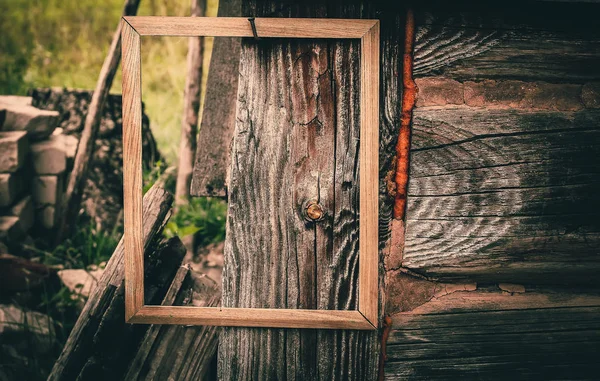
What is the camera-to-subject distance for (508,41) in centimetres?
156

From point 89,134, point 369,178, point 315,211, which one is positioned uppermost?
point 89,134

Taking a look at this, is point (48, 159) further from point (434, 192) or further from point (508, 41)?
point (508, 41)

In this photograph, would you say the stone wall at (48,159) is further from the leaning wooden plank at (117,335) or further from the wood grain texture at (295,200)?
the wood grain texture at (295,200)

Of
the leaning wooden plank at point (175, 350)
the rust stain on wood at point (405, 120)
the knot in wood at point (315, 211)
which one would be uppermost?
the rust stain on wood at point (405, 120)

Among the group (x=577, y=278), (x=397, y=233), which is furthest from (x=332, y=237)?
(x=577, y=278)

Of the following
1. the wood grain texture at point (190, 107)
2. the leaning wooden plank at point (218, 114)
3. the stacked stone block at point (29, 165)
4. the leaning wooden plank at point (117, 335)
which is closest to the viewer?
the leaning wooden plank at point (117, 335)

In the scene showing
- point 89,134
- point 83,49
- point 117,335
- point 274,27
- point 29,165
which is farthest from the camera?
point 83,49

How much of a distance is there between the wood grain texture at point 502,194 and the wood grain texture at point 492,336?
0.11 meters

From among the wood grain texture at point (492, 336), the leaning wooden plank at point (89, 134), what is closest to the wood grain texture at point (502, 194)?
the wood grain texture at point (492, 336)

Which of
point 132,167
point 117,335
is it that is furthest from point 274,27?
point 117,335

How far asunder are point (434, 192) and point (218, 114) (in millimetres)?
1204

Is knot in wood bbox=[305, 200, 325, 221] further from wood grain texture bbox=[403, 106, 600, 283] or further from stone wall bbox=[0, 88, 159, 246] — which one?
stone wall bbox=[0, 88, 159, 246]

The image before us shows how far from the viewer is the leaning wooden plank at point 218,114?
223 centimetres

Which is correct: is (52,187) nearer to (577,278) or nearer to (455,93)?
(455,93)
